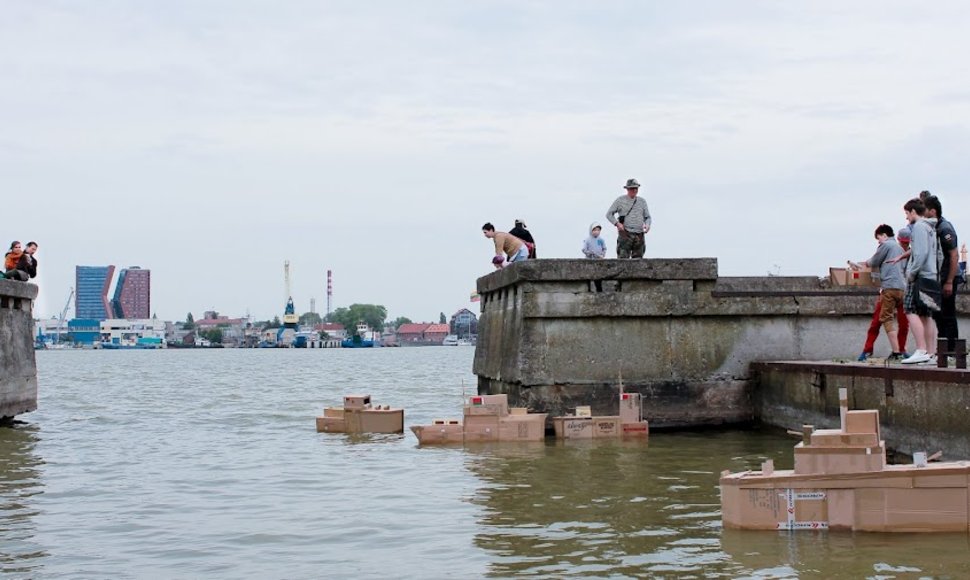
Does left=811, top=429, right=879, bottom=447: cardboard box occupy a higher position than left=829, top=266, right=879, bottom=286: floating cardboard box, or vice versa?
left=829, top=266, right=879, bottom=286: floating cardboard box

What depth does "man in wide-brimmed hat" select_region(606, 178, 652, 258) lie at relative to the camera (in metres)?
19.8

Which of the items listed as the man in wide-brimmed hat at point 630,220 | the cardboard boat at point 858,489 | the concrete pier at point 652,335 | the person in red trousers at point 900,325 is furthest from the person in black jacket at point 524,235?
the cardboard boat at point 858,489

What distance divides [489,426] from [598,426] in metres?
1.48

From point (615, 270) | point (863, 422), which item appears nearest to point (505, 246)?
point (615, 270)

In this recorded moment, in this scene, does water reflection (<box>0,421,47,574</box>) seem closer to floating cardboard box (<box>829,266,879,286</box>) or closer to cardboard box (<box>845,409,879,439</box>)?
cardboard box (<box>845,409,879,439</box>)

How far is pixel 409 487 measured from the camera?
13.4 m

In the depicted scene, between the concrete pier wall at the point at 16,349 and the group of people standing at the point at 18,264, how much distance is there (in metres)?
0.50

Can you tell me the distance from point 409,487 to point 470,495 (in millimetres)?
1070

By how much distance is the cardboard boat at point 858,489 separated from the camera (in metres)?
9.23

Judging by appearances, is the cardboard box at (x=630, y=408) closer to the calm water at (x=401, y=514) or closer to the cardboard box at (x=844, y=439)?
the calm water at (x=401, y=514)

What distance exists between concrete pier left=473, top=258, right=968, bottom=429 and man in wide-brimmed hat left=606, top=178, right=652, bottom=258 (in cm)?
180

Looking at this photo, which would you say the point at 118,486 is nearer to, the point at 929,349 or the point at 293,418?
the point at 929,349

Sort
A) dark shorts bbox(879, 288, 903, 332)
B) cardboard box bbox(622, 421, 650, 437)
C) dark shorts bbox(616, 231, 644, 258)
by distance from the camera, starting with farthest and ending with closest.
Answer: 1. dark shorts bbox(616, 231, 644, 258)
2. cardboard box bbox(622, 421, 650, 437)
3. dark shorts bbox(879, 288, 903, 332)

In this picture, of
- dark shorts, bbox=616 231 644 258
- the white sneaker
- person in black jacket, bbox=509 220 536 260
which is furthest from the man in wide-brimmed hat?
the white sneaker
